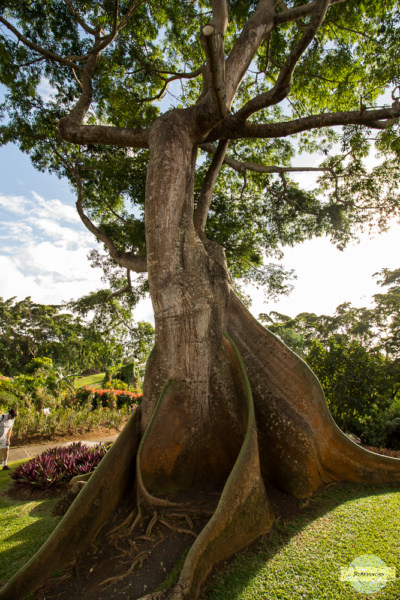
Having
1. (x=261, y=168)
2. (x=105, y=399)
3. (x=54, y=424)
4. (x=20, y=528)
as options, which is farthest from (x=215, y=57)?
(x=105, y=399)

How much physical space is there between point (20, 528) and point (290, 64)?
6.25 meters

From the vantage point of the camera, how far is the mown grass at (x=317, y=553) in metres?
2.12

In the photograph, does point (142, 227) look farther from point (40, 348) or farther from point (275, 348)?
point (40, 348)

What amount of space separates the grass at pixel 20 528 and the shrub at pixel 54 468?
341 mm

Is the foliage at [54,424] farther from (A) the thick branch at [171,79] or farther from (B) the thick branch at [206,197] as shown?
(A) the thick branch at [171,79]

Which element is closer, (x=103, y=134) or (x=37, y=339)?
(x=103, y=134)

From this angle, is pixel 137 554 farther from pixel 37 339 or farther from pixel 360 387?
pixel 37 339

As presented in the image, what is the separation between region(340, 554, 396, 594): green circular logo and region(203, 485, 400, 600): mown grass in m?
0.03

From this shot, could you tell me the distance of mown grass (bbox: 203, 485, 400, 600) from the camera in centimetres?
212

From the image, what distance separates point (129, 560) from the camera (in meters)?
2.60

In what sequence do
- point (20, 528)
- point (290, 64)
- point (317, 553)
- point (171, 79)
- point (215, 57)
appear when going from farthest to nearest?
point (171, 79) < point (20, 528) < point (290, 64) < point (215, 57) < point (317, 553)

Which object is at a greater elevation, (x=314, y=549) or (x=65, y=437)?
(x=314, y=549)

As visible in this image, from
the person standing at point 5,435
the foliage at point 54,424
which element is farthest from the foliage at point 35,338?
the person standing at point 5,435

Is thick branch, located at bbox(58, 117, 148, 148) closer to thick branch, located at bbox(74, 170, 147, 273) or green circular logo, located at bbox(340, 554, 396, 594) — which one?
thick branch, located at bbox(74, 170, 147, 273)
